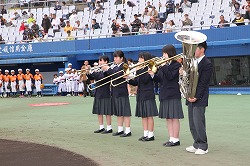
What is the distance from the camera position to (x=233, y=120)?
1377 centimetres

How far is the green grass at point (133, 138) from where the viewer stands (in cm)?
862

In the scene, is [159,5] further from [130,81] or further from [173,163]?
[173,163]

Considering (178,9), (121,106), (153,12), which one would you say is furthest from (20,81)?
(121,106)

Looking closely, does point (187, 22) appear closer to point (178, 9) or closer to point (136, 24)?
point (178, 9)

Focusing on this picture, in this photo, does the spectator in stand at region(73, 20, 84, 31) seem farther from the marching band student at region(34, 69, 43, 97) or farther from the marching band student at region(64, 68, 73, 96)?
the marching band student at region(34, 69, 43, 97)

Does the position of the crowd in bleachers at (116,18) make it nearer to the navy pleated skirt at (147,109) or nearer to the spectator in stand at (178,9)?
the spectator in stand at (178,9)

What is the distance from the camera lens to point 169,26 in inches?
1085

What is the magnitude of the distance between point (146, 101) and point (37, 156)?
8.52ft

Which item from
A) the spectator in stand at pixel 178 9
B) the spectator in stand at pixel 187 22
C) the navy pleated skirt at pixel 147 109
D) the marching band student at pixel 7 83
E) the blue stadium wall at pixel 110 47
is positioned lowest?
the marching band student at pixel 7 83

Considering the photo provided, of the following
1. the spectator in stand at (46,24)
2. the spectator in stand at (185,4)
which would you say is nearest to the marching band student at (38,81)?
the spectator in stand at (46,24)

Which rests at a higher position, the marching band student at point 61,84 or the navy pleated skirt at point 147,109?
the navy pleated skirt at point 147,109

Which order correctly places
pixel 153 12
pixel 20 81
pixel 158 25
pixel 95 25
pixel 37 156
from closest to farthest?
pixel 37 156 < pixel 158 25 < pixel 153 12 < pixel 95 25 < pixel 20 81

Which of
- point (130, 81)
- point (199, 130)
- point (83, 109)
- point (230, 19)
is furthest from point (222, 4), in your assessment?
point (199, 130)

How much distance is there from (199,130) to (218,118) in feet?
18.6
